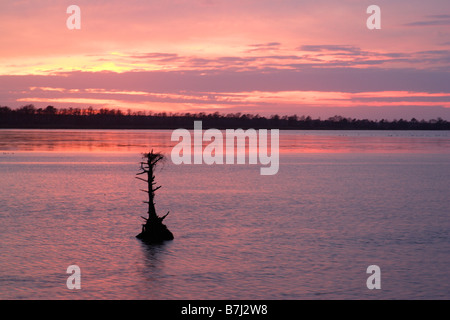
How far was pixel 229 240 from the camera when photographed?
19.7 m

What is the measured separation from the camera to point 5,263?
52.7ft

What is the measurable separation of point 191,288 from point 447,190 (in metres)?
26.3

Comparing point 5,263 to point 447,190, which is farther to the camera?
point 447,190

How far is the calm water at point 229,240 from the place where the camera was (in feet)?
46.6

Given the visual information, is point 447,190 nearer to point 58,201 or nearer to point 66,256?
point 58,201

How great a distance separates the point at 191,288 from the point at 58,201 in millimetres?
17225

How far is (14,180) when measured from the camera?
39.3 m

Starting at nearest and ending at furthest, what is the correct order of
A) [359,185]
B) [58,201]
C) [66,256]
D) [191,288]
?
[191,288]
[66,256]
[58,201]
[359,185]

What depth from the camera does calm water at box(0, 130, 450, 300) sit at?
46.6 feet

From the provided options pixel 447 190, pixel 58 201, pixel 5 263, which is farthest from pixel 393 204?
pixel 5 263

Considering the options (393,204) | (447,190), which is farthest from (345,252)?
(447,190)
